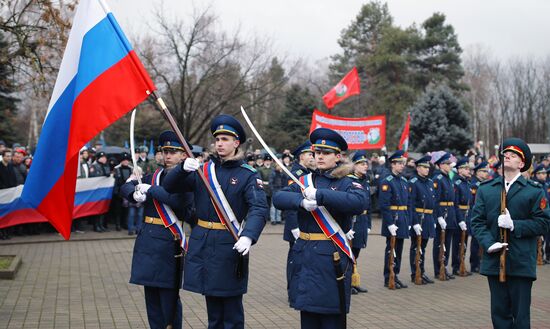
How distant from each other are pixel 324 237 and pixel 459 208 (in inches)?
320

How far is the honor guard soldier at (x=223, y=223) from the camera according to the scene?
18.4 ft

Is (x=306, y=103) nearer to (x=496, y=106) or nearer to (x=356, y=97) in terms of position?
(x=356, y=97)

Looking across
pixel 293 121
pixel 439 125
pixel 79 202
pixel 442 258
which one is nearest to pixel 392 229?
pixel 442 258

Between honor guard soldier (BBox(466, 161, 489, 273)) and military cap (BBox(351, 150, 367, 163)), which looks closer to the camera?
military cap (BBox(351, 150, 367, 163))

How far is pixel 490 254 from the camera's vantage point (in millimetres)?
6379

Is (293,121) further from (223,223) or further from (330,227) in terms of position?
(330,227)

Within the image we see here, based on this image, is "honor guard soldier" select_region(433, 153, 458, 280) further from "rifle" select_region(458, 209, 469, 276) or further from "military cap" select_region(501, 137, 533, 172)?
"military cap" select_region(501, 137, 533, 172)

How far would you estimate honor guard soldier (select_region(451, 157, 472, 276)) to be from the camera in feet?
41.9

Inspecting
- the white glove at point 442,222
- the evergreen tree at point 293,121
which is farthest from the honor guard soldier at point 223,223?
the evergreen tree at point 293,121

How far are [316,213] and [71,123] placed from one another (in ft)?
7.87

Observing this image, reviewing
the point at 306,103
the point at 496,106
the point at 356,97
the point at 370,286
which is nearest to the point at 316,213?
the point at 370,286

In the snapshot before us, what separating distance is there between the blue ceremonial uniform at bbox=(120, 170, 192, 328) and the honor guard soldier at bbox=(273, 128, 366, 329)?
134cm

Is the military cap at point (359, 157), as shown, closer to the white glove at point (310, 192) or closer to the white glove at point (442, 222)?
the white glove at point (442, 222)

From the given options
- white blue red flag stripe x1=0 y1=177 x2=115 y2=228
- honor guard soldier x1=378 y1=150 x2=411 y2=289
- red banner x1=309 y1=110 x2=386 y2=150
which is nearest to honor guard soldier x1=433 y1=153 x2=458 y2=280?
honor guard soldier x1=378 y1=150 x2=411 y2=289
